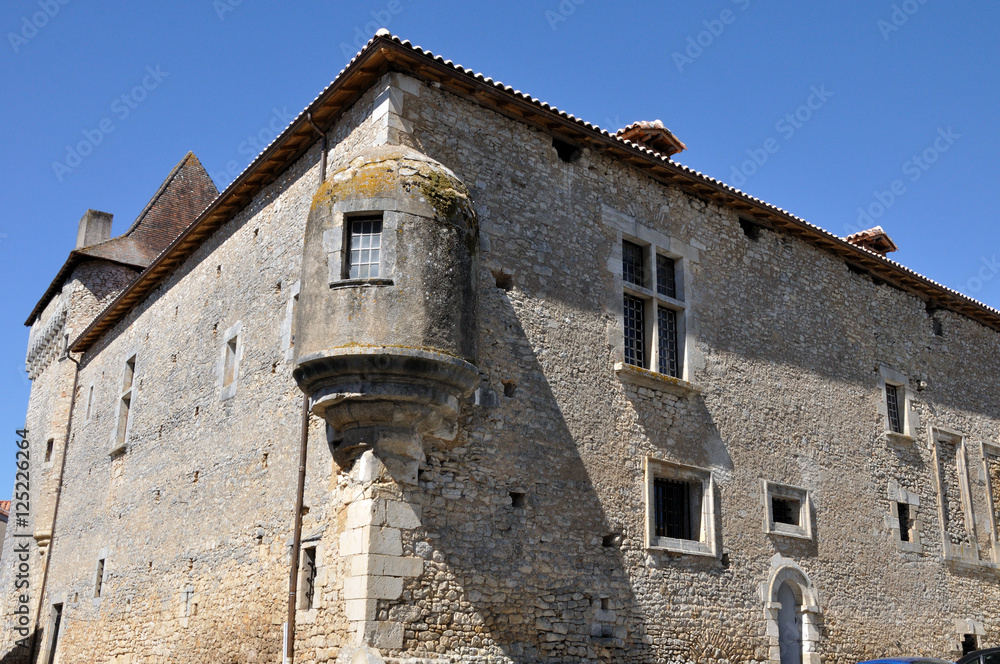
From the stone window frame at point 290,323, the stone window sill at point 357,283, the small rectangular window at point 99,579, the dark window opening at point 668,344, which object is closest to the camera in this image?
the stone window sill at point 357,283

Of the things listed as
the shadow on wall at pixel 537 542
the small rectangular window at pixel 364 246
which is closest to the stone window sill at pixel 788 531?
the shadow on wall at pixel 537 542

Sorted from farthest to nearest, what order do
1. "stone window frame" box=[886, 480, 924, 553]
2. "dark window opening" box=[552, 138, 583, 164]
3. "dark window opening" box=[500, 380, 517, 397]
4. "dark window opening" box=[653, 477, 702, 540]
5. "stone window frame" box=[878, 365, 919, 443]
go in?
"stone window frame" box=[878, 365, 919, 443], "stone window frame" box=[886, 480, 924, 553], "dark window opening" box=[552, 138, 583, 164], "dark window opening" box=[653, 477, 702, 540], "dark window opening" box=[500, 380, 517, 397]

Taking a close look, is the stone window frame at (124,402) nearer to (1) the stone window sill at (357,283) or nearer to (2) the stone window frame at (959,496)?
(1) the stone window sill at (357,283)

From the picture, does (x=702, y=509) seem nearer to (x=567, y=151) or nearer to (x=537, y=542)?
(x=537, y=542)

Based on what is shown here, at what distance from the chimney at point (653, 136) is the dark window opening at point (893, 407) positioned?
230 inches

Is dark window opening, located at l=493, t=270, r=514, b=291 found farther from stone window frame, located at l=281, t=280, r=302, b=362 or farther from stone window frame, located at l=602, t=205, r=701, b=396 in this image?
stone window frame, located at l=281, t=280, r=302, b=362

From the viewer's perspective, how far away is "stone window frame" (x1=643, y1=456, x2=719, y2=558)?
38.7ft

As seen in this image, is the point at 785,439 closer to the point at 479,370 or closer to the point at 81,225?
the point at 479,370

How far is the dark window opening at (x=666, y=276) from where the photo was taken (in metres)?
13.4

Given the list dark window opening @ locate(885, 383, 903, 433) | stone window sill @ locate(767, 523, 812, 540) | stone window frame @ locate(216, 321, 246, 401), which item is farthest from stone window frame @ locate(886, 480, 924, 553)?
stone window frame @ locate(216, 321, 246, 401)

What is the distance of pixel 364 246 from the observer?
10008 millimetres

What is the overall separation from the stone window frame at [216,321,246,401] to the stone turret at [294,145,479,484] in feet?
12.0

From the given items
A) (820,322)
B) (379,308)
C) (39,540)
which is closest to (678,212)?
(820,322)

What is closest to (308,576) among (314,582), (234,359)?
(314,582)
